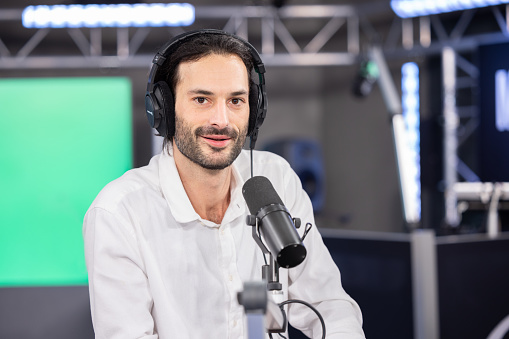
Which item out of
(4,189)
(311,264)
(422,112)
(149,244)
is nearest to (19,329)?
(149,244)

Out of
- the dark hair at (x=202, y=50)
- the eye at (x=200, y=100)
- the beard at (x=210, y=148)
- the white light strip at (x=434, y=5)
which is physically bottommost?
the beard at (x=210, y=148)

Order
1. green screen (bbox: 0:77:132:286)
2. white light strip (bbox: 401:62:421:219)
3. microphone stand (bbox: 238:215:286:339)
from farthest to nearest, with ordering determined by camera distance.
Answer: white light strip (bbox: 401:62:421:219)
green screen (bbox: 0:77:132:286)
microphone stand (bbox: 238:215:286:339)

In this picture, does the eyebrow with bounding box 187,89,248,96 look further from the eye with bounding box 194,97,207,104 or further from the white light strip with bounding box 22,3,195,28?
the white light strip with bounding box 22,3,195,28

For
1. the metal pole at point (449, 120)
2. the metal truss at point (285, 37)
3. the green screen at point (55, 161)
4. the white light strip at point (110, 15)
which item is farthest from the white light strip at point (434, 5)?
the green screen at point (55, 161)

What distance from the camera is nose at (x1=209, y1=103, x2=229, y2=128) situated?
130cm

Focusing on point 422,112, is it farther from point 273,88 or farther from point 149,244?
point 149,244

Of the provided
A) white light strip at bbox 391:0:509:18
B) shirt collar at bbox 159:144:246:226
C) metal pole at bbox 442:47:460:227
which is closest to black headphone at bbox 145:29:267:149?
shirt collar at bbox 159:144:246:226

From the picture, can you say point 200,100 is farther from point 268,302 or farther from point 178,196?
point 268,302

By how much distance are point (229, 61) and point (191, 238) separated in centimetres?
45

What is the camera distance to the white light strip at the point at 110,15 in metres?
6.07

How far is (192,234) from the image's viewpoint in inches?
55.7

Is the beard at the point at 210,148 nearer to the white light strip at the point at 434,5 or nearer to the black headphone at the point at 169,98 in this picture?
the black headphone at the point at 169,98

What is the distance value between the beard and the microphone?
1.27ft

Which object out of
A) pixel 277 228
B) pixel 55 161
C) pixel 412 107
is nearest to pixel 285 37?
pixel 412 107
